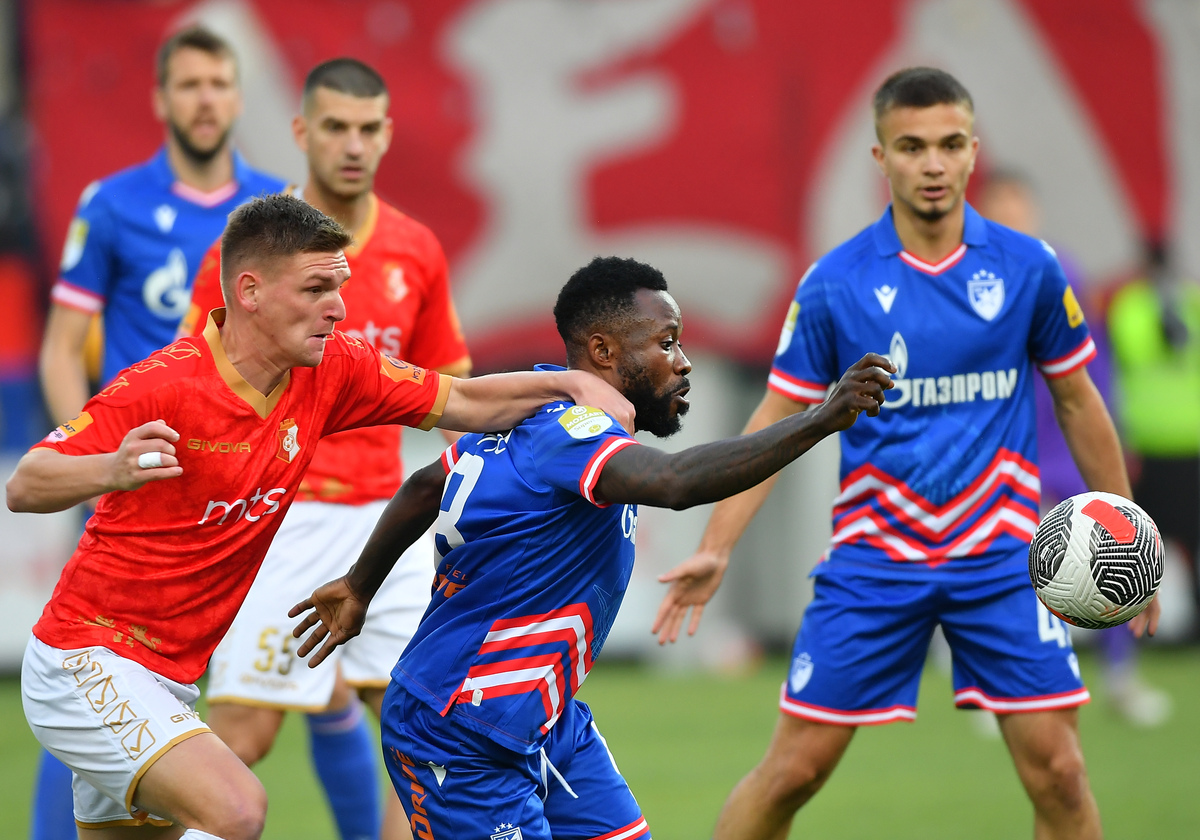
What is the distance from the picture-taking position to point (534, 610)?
395 centimetres

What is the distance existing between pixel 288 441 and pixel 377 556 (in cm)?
41

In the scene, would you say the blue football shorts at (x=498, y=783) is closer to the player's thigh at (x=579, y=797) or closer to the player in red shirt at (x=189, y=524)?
the player's thigh at (x=579, y=797)

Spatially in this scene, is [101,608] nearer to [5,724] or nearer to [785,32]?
[5,724]

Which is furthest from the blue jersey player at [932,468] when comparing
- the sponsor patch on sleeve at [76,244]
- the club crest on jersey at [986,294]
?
the sponsor patch on sleeve at [76,244]

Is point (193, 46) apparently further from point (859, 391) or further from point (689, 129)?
point (689, 129)

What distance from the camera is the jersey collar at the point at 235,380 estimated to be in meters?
3.99

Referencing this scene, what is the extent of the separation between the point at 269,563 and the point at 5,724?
5.01 meters

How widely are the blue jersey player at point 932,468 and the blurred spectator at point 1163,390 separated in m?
6.72

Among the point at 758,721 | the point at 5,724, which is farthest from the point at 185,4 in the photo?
the point at 758,721

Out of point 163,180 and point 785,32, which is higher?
point 785,32

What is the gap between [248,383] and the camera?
4020 millimetres

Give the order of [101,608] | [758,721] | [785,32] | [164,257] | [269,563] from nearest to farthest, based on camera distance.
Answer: [101,608] < [269,563] < [164,257] < [758,721] < [785,32]

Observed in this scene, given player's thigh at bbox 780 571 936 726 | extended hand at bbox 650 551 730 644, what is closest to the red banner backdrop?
player's thigh at bbox 780 571 936 726

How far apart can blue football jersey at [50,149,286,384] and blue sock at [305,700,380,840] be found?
5.30 ft
